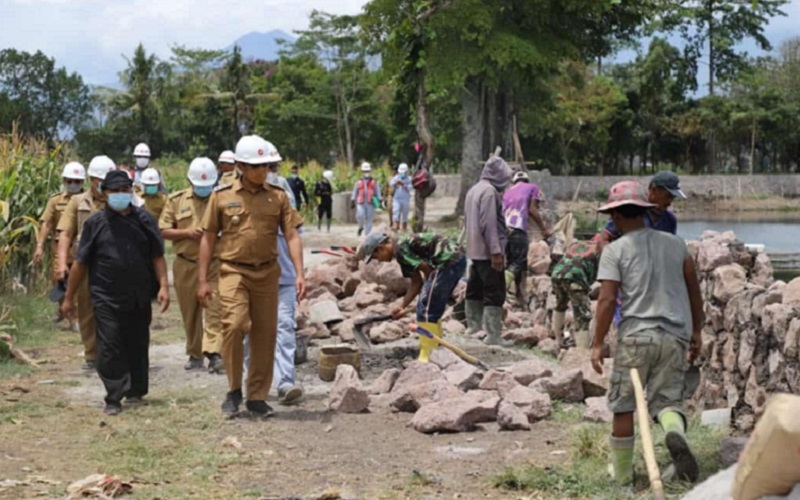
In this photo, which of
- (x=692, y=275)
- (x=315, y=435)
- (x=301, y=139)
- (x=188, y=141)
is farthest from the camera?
(x=188, y=141)

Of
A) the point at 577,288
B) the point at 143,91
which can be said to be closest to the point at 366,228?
the point at 577,288

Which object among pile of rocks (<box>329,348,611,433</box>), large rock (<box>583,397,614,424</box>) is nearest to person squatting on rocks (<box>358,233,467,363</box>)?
pile of rocks (<box>329,348,611,433</box>)

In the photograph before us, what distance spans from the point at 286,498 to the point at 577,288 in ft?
16.3

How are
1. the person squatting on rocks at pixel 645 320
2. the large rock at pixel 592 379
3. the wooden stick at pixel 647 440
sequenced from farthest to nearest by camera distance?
the large rock at pixel 592 379, the person squatting on rocks at pixel 645 320, the wooden stick at pixel 647 440

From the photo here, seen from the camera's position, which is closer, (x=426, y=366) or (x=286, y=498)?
(x=286, y=498)

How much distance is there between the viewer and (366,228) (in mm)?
26406

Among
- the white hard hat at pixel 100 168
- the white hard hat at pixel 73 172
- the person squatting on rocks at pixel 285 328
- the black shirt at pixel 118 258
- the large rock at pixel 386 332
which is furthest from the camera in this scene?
the white hard hat at pixel 73 172

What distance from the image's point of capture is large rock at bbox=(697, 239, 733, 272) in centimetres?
870

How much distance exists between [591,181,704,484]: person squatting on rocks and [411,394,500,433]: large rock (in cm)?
174

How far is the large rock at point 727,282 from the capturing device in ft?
26.4

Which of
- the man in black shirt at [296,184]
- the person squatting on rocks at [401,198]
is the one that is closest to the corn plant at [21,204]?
the man in black shirt at [296,184]

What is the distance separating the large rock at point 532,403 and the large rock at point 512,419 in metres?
0.14

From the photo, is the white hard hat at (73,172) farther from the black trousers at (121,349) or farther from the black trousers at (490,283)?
the black trousers at (490,283)

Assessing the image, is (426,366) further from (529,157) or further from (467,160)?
(529,157)
